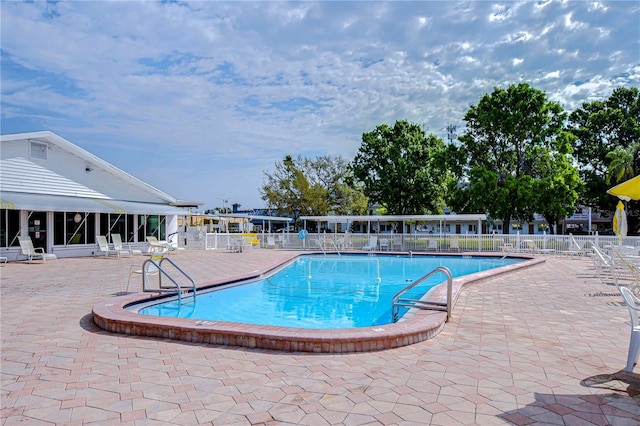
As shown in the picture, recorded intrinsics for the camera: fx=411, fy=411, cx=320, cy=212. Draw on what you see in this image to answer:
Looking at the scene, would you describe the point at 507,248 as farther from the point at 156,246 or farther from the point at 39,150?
the point at 39,150

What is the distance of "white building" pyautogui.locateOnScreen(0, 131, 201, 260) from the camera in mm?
16688

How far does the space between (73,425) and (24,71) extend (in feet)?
62.2

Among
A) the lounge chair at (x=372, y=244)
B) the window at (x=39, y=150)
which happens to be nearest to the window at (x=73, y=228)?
the window at (x=39, y=150)

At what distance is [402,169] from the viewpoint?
3156 centimetres

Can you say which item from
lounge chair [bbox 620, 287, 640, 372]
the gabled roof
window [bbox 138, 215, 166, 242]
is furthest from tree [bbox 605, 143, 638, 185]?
lounge chair [bbox 620, 287, 640, 372]

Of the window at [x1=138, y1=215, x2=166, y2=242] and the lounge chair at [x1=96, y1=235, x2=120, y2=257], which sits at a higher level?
the window at [x1=138, y1=215, x2=166, y2=242]

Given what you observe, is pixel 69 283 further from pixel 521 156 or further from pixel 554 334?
pixel 521 156

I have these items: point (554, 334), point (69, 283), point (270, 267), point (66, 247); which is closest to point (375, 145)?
point (270, 267)

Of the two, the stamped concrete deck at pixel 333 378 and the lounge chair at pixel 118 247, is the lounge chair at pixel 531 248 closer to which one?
the stamped concrete deck at pixel 333 378

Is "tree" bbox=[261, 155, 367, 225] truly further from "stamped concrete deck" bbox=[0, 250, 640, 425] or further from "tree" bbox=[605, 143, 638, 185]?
"stamped concrete deck" bbox=[0, 250, 640, 425]

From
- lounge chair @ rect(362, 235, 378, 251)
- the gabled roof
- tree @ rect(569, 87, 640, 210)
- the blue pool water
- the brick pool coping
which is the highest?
tree @ rect(569, 87, 640, 210)

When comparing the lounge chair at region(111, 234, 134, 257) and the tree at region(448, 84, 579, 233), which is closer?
the lounge chair at region(111, 234, 134, 257)

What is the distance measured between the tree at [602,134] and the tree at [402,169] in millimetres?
12668

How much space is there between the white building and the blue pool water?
981cm
